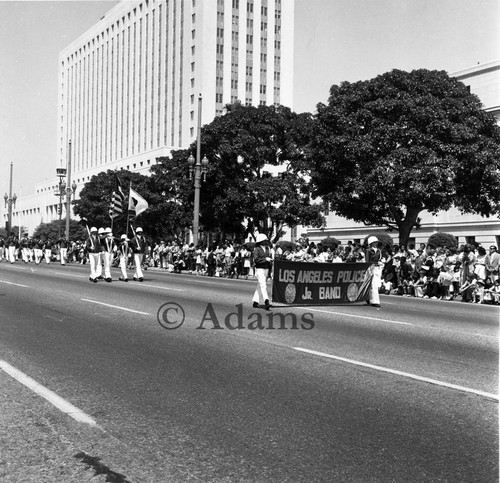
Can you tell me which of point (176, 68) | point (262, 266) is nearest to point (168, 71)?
point (176, 68)

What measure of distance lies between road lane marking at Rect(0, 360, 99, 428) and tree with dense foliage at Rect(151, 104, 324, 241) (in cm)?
3392

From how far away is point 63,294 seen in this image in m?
16.9

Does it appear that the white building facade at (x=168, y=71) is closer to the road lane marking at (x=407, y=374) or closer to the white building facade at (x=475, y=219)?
the white building facade at (x=475, y=219)

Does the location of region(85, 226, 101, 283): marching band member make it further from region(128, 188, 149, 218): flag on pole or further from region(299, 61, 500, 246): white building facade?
region(299, 61, 500, 246): white building facade

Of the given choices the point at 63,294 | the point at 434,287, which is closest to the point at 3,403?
the point at 63,294

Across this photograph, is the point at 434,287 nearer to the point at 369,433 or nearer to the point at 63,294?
the point at 63,294

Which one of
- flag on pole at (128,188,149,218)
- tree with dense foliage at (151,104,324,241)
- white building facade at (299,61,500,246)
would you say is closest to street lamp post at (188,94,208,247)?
tree with dense foliage at (151,104,324,241)

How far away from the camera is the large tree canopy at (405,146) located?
31.0m

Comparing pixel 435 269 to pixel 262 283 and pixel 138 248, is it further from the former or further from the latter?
pixel 138 248

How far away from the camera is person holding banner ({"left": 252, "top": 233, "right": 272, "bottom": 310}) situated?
14375mm

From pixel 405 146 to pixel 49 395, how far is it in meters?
27.6

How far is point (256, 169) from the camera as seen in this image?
43.3 meters

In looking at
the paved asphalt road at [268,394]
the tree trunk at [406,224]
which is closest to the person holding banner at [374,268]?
the paved asphalt road at [268,394]

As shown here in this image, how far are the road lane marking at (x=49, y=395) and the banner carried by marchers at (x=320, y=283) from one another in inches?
334
